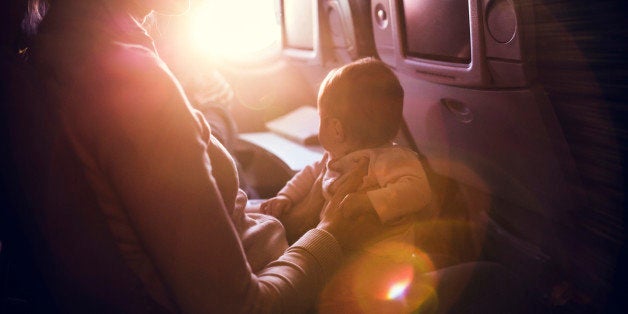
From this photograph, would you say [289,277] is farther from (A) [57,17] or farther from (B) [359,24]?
(B) [359,24]

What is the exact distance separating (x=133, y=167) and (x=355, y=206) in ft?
1.73

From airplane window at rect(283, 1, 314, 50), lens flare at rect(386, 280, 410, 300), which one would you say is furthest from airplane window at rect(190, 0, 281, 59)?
lens flare at rect(386, 280, 410, 300)

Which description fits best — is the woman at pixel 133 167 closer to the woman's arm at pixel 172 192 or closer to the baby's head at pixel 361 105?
the woman's arm at pixel 172 192

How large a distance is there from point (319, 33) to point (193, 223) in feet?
4.52

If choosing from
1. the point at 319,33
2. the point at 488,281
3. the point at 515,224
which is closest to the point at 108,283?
the point at 488,281

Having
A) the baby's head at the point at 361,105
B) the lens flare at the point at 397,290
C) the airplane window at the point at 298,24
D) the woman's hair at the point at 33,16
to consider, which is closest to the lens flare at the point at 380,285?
the lens flare at the point at 397,290

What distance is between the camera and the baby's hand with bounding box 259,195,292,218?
4.31 feet

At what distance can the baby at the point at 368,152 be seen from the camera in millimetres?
1045

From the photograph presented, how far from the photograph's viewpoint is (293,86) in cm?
247

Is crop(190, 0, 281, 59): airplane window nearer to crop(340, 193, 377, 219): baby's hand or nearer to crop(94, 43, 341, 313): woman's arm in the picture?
crop(340, 193, 377, 219): baby's hand

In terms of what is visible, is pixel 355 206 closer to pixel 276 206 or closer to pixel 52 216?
pixel 276 206

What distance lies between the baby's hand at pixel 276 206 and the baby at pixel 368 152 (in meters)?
0.05

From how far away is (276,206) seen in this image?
1.32m

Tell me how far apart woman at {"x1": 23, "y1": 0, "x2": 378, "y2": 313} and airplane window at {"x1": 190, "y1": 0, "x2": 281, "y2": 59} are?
1611mm
